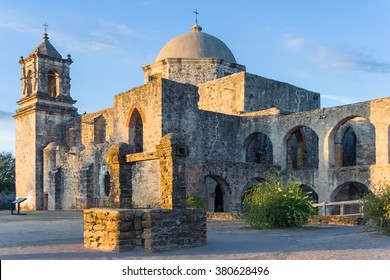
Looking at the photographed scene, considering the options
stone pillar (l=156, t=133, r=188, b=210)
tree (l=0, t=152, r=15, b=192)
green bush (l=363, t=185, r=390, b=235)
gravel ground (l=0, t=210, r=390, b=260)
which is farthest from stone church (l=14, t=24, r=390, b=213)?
tree (l=0, t=152, r=15, b=192)

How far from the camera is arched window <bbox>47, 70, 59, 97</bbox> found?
28703 millimetres

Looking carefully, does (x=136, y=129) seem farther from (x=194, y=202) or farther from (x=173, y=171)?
(x=173, y=171)

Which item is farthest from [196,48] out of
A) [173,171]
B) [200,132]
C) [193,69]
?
[173,171]

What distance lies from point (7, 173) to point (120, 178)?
33.9 m

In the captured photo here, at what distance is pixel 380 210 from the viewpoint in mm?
10117

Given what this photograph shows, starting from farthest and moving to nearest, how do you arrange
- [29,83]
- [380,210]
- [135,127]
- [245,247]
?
[29,83] < [135,127] < [380,210] < [245,247]

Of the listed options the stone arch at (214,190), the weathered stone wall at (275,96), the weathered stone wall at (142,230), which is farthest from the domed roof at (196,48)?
the weathered stone wall at (142,230)

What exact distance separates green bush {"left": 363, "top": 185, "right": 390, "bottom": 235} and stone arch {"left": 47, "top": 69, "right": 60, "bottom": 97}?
21.7m

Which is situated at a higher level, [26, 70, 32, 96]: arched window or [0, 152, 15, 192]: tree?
[26, 70, 32, 96]: arched window

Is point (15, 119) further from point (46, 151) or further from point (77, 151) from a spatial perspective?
point (77, 151)

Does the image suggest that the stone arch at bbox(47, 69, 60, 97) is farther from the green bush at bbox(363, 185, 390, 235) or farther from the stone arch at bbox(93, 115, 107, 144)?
the green bush at bbox(363, 185, 390, 235)

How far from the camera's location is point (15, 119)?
29.2 meters

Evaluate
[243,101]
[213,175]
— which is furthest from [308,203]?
[243,101]

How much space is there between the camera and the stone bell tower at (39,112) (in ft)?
89.3
